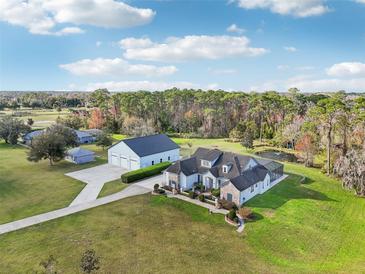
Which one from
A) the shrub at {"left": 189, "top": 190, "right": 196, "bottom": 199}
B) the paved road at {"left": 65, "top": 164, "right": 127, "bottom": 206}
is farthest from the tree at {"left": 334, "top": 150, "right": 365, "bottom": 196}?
the paved road at {"left": 65, "top": 164, "right": 127, "bottom": 206}

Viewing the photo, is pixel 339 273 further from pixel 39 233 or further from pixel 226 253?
pixel 39 233

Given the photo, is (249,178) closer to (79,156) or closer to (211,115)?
(79,156)

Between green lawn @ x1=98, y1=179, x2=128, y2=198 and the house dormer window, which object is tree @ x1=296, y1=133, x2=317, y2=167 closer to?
the house dormer window

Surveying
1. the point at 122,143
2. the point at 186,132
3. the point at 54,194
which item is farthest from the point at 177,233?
the point at 186,132

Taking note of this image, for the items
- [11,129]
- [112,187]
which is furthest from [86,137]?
[112,187]

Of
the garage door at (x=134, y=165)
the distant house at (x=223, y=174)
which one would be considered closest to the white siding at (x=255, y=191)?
the distant house at (x=223, y=174)
